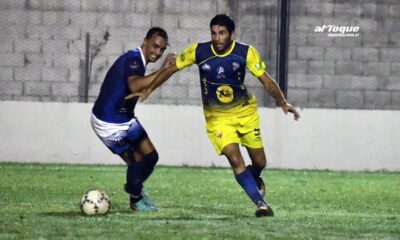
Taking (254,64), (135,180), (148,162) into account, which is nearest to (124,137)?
(148,162)

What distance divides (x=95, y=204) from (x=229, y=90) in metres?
1.73

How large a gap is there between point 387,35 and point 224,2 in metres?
2.81

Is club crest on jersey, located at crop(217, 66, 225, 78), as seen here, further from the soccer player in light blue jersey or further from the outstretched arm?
the soccer player in light blue jersey

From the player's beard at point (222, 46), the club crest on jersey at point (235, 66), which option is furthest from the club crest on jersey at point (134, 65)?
the club crest on jersey at point (235, 66)

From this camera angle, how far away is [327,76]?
20.2 metres

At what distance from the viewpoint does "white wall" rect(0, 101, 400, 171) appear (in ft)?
64.6

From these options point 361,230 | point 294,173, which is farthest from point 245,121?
point 294,173

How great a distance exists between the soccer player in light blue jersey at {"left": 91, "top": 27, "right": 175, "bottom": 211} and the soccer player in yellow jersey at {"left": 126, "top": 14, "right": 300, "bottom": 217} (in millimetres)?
308

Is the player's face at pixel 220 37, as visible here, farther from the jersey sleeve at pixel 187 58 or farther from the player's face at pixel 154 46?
the player's face at pixel 154 46

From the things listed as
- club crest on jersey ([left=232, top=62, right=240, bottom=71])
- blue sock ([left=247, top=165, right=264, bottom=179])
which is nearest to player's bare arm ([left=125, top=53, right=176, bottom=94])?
club crest on jersey ([left=232, top=62, right=240, bottom=71])

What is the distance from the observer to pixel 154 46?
1172 cm

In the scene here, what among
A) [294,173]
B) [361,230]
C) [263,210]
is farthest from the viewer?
[294,173]

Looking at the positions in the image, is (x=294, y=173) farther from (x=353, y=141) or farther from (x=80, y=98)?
(x=80, y=98)

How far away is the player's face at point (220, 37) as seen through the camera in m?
11.2
